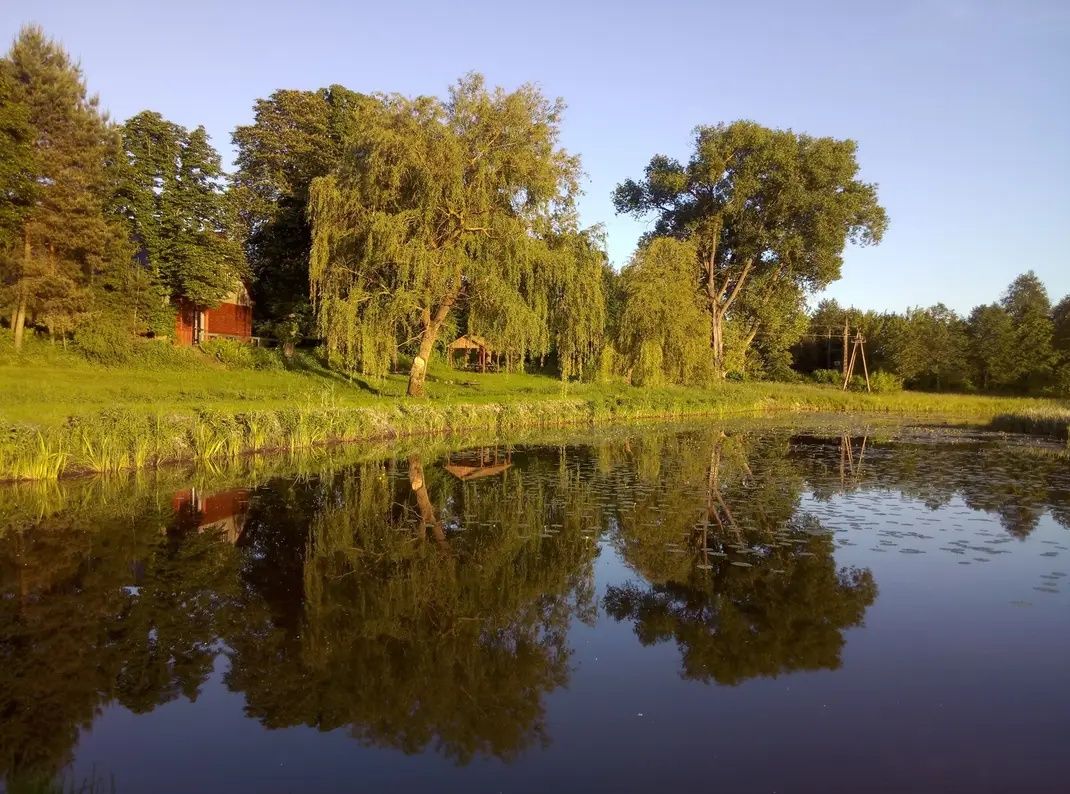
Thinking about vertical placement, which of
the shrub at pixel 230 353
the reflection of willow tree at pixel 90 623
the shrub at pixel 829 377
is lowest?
the reflection of willow tree at pixel 90 623

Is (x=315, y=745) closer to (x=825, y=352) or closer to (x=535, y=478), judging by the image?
(x=535, y=478)

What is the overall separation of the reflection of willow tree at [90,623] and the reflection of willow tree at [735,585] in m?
4.54

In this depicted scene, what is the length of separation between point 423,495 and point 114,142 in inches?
1120

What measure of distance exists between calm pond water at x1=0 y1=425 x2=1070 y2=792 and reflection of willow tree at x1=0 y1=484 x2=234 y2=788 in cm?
4

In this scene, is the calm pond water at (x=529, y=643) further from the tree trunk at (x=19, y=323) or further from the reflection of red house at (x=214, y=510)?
the tree trunk at (x=19, y=323)

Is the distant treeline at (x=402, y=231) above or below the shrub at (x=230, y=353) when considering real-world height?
above

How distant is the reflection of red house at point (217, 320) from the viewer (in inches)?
1510

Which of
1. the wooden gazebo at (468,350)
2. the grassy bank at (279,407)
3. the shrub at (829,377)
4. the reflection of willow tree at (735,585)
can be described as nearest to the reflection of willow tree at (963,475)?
the reflection of willow tree at (735,585)

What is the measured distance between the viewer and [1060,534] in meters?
11.5

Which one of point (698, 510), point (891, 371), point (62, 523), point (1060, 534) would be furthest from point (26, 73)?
point (891, 371)

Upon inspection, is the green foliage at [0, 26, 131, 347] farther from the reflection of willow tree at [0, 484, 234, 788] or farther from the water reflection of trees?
the reflection of willow tree at [0, 484, 234, 788]

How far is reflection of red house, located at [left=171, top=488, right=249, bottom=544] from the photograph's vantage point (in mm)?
11547

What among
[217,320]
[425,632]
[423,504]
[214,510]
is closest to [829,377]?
[217,320]

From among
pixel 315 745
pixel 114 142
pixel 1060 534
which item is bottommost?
pixel 315 745
